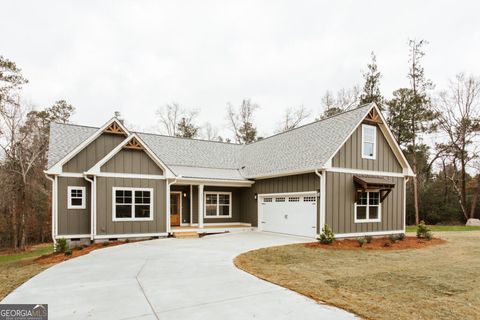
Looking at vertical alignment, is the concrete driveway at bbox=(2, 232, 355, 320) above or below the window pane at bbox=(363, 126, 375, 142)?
below

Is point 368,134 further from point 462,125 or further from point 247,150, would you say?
point 462,125

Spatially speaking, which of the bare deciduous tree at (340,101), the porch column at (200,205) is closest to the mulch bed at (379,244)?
the porch column at (200,205)

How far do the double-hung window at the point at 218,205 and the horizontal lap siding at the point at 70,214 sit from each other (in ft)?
20.0

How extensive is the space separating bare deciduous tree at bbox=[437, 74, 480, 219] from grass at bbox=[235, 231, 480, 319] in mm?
19372

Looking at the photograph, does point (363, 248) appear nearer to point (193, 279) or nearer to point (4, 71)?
point (193, 279)

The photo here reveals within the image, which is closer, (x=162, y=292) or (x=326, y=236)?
(x=162, y=292)

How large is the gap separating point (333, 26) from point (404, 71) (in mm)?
16713

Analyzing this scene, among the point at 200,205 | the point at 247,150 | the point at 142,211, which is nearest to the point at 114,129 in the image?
the point at 142,211

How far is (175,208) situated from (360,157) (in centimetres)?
980

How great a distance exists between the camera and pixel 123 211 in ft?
43.3

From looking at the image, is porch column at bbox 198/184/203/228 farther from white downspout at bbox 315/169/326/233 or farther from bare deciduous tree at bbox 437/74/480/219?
bare deciduous tree at bbox 437/74/480/219

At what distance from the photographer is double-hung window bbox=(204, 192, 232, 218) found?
17.4 metres

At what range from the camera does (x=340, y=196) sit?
1353 centimetres

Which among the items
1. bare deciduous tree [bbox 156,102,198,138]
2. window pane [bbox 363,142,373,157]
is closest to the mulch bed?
window pane [bbox 363,142,373,157]
